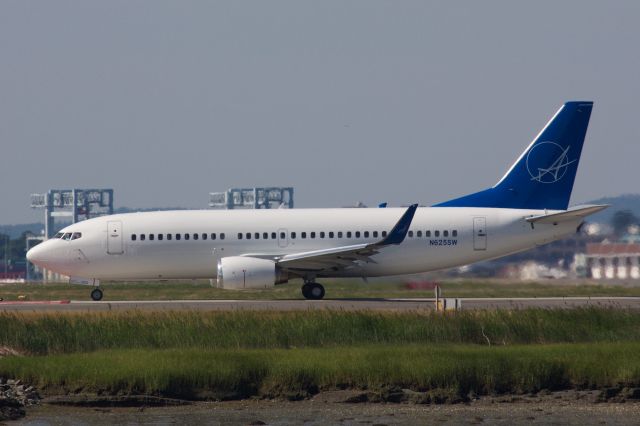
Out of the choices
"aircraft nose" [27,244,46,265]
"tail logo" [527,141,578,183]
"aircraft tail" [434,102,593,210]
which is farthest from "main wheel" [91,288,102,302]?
"tail logo" [527,141,578,183]

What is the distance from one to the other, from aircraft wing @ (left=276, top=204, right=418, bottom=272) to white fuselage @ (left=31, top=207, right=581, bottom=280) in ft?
1.97

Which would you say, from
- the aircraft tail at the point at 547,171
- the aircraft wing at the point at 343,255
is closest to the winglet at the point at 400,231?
the aircraft wing at the point at 343,255

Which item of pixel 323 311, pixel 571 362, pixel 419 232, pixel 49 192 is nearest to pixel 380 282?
pixel 419 232

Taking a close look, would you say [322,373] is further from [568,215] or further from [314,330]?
[568,215]

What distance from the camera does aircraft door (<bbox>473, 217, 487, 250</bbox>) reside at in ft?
Answer: 131

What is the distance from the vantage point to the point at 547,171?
134ft

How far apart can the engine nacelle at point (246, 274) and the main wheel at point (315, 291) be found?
1438mm

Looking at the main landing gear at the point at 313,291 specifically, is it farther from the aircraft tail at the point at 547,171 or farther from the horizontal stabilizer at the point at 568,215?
the horizontal stabilizer at the point at 568,215

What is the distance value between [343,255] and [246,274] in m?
3.26

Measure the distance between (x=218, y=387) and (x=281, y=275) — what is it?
1761 centimetres

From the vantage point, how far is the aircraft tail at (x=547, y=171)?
41.0 meters

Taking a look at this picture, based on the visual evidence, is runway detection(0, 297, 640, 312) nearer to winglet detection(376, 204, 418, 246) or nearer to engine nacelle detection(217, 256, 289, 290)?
engine nacelle detection(217, 256, 289, 290)

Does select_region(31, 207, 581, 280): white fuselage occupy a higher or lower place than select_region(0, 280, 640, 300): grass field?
higher

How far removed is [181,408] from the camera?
21.8 metres
